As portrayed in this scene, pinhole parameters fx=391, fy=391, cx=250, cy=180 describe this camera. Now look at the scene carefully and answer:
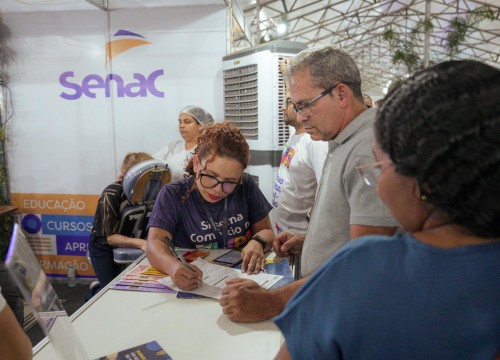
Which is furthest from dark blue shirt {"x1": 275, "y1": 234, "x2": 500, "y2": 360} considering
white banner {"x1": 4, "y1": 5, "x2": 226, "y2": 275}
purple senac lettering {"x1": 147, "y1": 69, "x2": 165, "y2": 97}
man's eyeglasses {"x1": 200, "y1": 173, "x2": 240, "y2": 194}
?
purple senac lettering {"x1": 147, "y1": 69, "x2": 165, "y2": 97}

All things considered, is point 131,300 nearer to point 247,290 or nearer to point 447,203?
point 247,290

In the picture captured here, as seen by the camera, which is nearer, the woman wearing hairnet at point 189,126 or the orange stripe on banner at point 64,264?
the woman wearing hairnet at point 189,126

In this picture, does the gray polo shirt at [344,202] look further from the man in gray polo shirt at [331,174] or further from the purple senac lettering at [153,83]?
the purple senac lettering at [153,83]

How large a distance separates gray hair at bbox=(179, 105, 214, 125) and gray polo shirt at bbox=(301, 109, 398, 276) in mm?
2405

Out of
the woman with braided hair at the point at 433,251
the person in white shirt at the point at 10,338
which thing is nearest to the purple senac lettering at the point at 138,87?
the person in white shirt at the point at 10,338

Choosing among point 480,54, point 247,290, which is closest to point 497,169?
point 247,290

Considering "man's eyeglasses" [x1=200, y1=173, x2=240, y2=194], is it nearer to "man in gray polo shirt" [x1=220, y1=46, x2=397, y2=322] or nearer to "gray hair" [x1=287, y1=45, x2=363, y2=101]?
"man in gray polo shirt" [x1=220, y1=46, x2=397, y2=322]

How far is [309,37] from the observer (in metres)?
11.0

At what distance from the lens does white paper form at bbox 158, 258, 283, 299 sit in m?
1.50

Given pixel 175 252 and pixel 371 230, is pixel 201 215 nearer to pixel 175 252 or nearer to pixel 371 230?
pixel 175 252

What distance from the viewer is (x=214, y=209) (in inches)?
76.2

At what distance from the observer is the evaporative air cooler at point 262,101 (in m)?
3.07

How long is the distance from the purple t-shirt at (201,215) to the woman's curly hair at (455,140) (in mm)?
1422

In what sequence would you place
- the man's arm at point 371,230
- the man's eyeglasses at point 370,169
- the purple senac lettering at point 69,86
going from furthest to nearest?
the purple senac lettering at point 69,86, the man's arm at point 371,230, the man's eyeglasses at point 370,169
